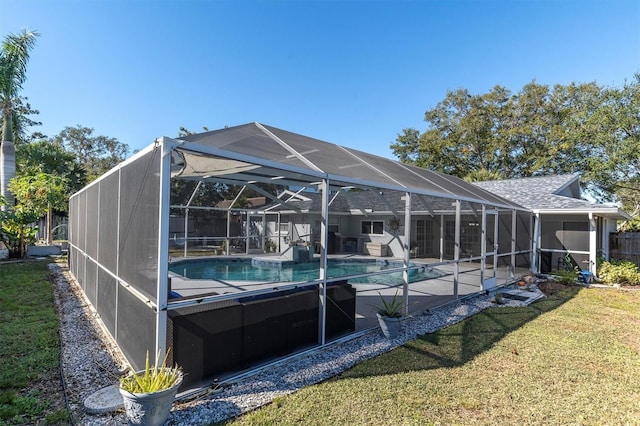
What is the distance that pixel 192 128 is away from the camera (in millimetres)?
25875

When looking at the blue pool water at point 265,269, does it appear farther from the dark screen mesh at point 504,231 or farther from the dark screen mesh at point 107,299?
the dark screen mesh at point 107,299

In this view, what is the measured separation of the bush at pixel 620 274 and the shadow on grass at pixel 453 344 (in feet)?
17.6

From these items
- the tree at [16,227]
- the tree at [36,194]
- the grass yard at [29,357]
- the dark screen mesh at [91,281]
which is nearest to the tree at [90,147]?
the tree at [36,194]

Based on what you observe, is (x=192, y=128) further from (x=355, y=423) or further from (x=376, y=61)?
(x=355, y=423)

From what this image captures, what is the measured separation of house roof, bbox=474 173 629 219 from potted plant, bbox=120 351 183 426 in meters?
12.7

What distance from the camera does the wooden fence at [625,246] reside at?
1195 cm

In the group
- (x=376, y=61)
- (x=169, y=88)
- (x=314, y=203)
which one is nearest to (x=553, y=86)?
(x=376, y=61)

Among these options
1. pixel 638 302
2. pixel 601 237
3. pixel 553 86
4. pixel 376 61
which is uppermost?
pixel 553 86

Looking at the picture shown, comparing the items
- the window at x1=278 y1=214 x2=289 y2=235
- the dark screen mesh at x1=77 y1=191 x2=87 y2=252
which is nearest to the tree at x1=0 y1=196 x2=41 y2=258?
the dark screen mesh at x1=77 y1=191 x2=87 y2=252

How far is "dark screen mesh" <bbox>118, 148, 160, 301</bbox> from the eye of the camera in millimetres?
3203

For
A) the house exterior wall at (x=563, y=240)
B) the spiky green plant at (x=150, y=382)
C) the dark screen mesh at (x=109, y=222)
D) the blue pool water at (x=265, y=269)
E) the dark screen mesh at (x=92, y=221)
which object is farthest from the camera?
the house exterior wall at (x=563, y=240)

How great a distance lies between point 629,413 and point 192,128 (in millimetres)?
27383

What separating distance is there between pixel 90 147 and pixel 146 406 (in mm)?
45307

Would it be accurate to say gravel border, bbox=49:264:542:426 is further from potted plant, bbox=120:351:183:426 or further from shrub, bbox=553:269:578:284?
shrub, bbox=553:269:578:284
